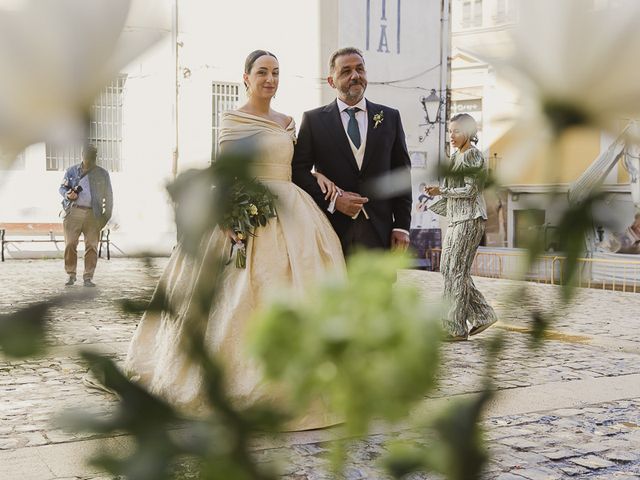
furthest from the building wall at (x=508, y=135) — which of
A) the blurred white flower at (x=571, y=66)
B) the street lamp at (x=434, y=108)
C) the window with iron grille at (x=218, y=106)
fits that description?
the street lamp at (x=434, y=108)

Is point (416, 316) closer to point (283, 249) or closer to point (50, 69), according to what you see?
point (50, 69)

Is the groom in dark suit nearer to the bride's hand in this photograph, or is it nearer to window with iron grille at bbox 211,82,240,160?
the bride's hand

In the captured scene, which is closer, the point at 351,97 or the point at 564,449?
the point at 564,449

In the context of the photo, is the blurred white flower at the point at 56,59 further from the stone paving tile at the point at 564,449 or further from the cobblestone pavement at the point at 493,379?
the stone paving tile at the point at 564,449

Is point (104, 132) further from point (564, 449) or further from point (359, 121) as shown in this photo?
point (359, 121)

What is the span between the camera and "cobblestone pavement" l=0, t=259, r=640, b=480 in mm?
498

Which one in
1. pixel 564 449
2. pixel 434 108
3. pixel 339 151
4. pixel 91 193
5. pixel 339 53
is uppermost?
pixel 434 108

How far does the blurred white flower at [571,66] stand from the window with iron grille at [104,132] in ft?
0.69

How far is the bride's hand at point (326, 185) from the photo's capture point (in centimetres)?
363

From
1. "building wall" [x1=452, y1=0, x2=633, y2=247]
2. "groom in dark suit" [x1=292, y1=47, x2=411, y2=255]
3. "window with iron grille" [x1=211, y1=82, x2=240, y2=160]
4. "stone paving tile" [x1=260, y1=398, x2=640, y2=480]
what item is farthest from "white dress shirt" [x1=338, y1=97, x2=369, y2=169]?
"building wall" [x1=452, y1=0, x2=633, y2=247]

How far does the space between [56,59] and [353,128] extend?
3701 mm

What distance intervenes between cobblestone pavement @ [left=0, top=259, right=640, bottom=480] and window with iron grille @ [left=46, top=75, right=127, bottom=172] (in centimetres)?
6

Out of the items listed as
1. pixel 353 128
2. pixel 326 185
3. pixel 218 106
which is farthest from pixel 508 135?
pixel 353 128

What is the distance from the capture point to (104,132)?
46 cm
